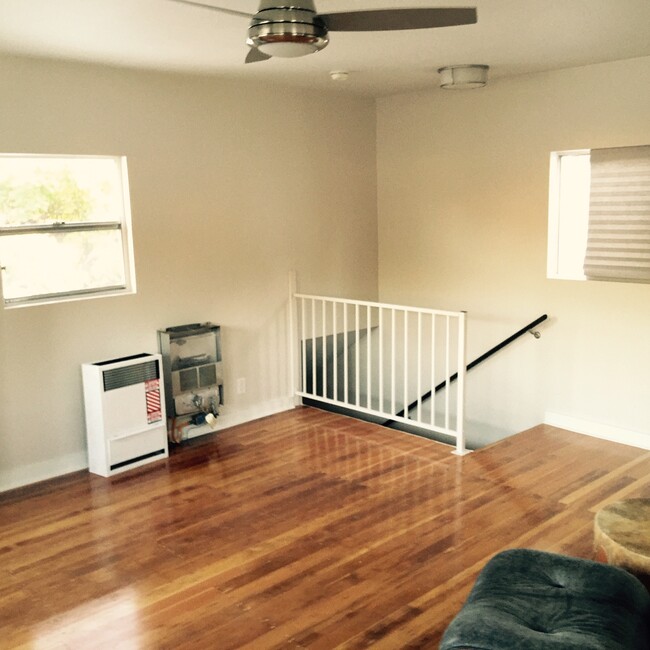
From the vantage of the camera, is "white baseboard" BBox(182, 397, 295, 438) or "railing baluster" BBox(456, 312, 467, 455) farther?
"white baseboard" BBox(182, 397, 295, 438)

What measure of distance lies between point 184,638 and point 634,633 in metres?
1.62

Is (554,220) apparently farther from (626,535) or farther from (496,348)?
(626,535)

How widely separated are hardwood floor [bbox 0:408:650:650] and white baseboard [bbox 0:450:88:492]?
0.26 ft

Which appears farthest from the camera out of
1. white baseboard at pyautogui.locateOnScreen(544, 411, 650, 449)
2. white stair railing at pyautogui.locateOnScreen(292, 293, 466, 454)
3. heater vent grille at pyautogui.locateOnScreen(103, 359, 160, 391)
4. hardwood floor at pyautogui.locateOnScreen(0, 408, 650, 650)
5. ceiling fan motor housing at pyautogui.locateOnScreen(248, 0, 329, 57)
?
white stair railing at pyautogui.locateOnScreen(292, 293, 466, 454)

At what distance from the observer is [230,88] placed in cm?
516

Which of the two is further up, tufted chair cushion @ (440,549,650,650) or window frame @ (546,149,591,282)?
window frame @ (546,149,591,282)

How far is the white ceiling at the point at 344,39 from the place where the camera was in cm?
320

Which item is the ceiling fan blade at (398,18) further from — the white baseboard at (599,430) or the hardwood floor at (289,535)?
the white baseboard at (599,430)

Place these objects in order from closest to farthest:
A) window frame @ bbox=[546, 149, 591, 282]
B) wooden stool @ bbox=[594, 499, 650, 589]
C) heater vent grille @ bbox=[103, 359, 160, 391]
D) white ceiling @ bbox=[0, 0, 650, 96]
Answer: wooden stool @ bbox=[594, 499, 650, 589], white ceiling @ bbox=[0, 0, 650, 96], heater vent grille @ bbox=[103, 359, 160, 391], window frame @ bbox=[546, 149, 591, 282]

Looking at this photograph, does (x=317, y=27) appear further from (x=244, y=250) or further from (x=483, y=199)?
(x=483, y=199)

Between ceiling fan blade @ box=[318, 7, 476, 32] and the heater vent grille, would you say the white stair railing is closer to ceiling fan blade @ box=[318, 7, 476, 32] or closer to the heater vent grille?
the heater vent grille

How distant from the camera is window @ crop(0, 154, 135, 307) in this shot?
4277 millimetres

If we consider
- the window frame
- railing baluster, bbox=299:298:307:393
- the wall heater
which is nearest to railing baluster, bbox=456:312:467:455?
the window frame

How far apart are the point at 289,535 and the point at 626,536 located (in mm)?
1638
